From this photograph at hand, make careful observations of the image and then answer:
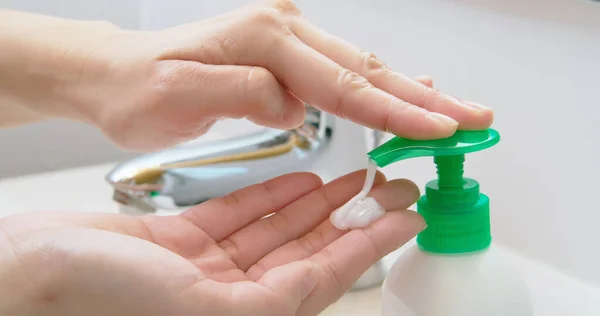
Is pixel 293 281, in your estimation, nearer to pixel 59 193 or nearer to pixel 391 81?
pixel 391 81

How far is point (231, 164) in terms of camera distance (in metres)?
0.77

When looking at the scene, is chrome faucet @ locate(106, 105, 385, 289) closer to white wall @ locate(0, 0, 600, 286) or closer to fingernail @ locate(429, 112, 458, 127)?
white wall @ locate(0, 0, 600, 286)

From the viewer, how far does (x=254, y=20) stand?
1.81 feet

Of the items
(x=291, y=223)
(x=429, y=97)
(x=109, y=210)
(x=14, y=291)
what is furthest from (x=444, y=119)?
(x=109, y=210)

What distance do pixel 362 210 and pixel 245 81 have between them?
0.41 feet

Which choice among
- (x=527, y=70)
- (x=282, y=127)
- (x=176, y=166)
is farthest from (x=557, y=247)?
(x=176, y=166)

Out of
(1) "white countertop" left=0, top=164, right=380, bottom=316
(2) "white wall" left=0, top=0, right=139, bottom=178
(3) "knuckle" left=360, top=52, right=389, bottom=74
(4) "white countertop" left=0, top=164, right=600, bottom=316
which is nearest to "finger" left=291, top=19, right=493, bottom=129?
(3) "knuckle" left=360, top=52, right=389, bottom=74

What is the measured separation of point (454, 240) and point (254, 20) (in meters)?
0.22

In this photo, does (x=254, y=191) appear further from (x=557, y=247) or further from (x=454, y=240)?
(x=557, y=247)

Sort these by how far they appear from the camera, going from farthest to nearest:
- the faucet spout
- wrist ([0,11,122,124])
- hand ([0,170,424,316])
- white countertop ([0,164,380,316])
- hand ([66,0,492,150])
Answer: white countertop ([0,164,380,316]) < the faucet spout < wrist ([0,11,122,124]) < hand ([66,0,492,150]) < hand ([0,170,424,316])

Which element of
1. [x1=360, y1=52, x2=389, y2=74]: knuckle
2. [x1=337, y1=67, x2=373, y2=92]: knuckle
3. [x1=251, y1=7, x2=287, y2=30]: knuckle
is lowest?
[x1=337, y1=67, x2=373, y2=92]: knuckle

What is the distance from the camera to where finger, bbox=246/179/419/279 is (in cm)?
50

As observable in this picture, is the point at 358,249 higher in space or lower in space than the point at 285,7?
lower

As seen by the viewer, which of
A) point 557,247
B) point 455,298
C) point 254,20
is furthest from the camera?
point 557,247
